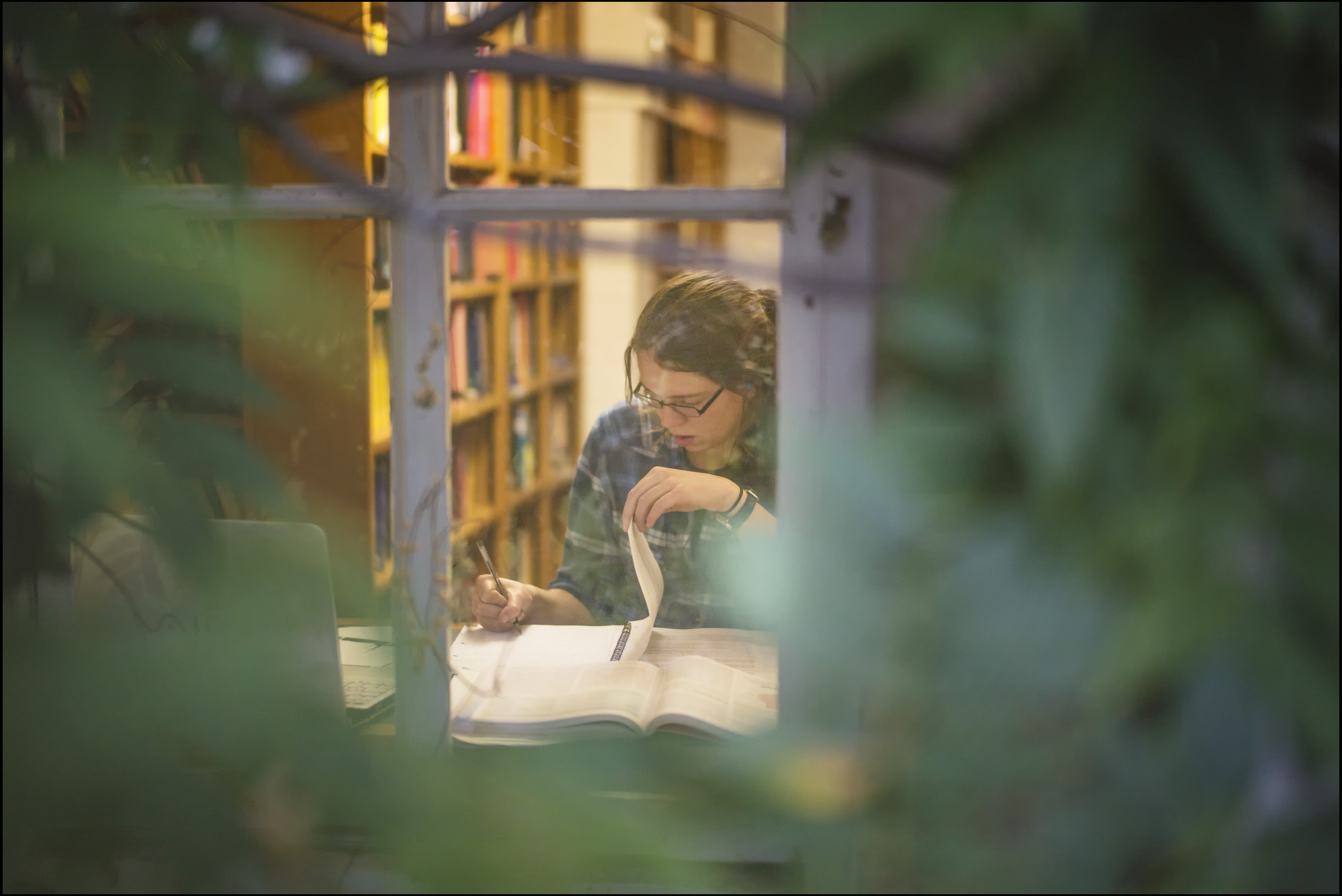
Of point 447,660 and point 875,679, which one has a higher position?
point 875,679

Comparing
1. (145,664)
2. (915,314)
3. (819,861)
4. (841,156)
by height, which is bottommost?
(819,861)

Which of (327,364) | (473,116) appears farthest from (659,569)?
(327,364)

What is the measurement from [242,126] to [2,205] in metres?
0.27

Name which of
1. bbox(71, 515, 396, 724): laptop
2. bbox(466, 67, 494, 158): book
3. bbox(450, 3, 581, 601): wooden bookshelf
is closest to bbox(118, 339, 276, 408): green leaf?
bbox(71, 515, 396, 724): laptop

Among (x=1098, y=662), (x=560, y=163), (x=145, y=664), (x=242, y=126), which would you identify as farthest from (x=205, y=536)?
(x=560, y=163)

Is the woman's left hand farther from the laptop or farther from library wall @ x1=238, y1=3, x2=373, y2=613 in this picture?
the laptop

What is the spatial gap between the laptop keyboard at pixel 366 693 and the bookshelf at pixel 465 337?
17 centimetres

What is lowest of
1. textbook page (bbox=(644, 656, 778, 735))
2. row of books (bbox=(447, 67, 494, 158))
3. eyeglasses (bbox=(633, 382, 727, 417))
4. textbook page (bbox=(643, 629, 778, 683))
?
textbook page (bbox=(643, 629, 778, 683))

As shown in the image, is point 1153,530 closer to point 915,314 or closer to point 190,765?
point 915,314

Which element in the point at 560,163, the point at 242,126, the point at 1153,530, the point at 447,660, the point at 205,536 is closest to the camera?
the point at 1153,530

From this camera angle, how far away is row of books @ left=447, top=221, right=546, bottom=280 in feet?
2.96

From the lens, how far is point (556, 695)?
1.14 m

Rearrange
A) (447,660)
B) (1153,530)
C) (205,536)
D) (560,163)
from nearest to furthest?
(1153,530), (205,536), (447,660), (560,163)

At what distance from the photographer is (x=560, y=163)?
127 inches
